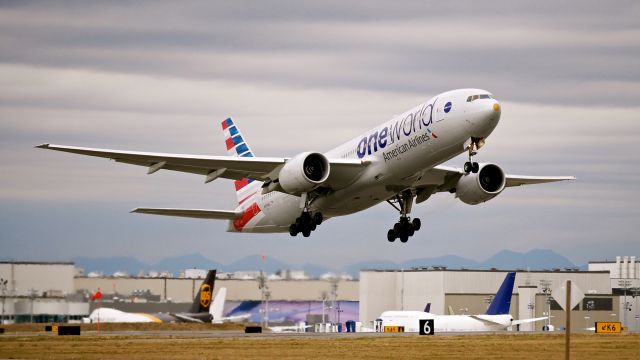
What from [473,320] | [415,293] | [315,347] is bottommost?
[315,347]

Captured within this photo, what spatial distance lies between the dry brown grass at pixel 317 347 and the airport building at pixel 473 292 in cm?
6251

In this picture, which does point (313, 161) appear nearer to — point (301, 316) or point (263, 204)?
point (263, 204)

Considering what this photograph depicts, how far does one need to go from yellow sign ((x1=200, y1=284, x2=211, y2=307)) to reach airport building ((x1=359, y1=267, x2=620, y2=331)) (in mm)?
47124

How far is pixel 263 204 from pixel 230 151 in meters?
11.1

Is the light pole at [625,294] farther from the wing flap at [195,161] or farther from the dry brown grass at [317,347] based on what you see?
the wing flap at [195,161]

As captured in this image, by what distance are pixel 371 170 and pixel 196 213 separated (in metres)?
16.3

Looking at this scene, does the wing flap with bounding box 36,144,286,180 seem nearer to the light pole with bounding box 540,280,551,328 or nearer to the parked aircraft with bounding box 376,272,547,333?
the parked aircraft with bounding box 376,272,547,333

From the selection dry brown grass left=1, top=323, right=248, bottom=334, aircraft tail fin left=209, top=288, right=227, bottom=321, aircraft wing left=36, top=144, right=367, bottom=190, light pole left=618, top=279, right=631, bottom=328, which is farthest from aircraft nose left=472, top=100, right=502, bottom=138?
light pole left=618, top=279, right=631, bottom=328

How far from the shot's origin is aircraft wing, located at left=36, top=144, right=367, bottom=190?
184 feet

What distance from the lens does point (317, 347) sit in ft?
197

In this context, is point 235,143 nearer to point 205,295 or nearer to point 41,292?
point 205,295

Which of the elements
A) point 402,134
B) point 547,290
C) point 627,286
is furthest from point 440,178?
point 627,286

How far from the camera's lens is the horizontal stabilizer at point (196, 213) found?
214 feet

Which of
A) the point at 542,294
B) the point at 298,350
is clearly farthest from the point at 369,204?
the point at 542,294
